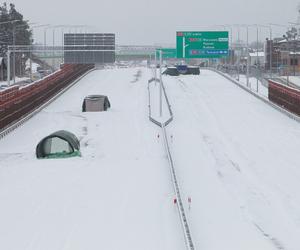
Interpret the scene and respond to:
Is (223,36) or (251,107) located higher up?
(223,36)

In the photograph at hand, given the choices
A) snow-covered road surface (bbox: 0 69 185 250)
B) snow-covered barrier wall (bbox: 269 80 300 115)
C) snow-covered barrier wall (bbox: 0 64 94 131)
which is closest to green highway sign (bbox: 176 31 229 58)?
snow-covered barrier wall (bbox: 269 80 300 115)

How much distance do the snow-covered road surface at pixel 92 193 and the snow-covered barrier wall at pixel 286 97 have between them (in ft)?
32.1

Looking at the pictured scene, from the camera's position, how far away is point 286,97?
146 feet

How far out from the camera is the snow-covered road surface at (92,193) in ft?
48.7

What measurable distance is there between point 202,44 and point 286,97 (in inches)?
677

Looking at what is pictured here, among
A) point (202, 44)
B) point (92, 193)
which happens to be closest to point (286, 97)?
point (202, 44)

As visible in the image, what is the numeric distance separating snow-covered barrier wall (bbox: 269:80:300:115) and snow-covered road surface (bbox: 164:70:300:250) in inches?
40.1

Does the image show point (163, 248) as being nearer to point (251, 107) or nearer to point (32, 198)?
point (32, 198)

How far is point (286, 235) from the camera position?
1514 centimetres

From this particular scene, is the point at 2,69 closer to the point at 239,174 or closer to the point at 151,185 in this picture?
the point at 239,174

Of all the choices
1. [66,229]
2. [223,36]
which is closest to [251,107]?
[223,36]

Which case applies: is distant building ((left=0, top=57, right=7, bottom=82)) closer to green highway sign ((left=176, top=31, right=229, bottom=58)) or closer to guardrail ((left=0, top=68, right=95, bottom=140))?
guardrail ((left=0, top=68, right=95, bottom=140))

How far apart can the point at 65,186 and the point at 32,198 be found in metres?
1.92

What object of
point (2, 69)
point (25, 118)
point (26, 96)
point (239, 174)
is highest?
point (2, 69)
